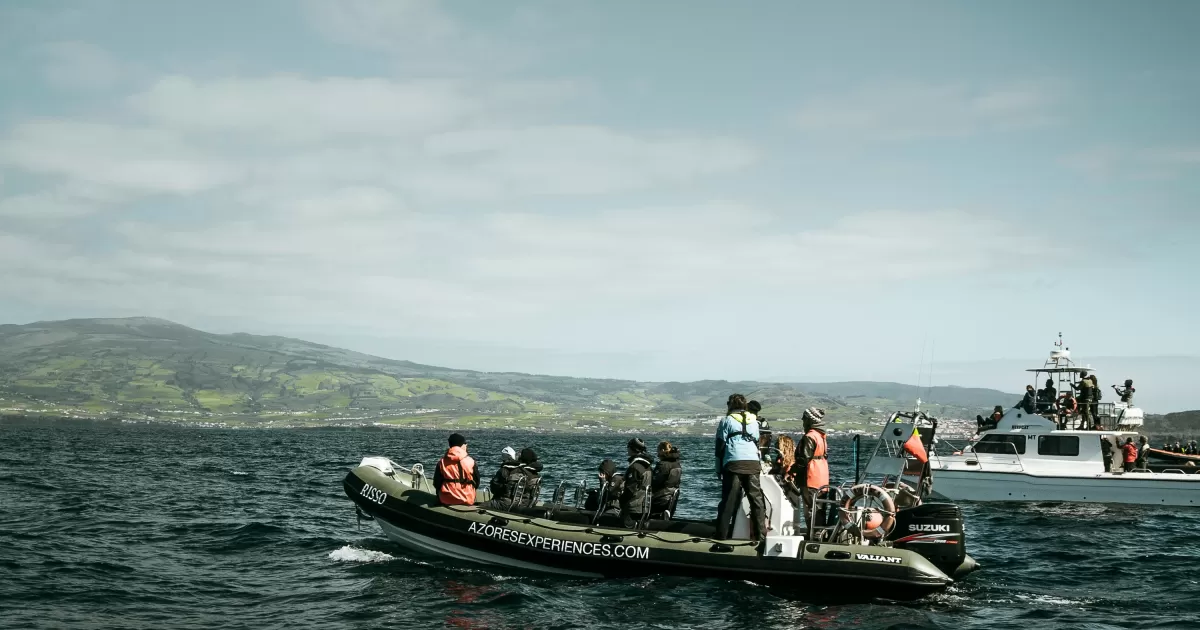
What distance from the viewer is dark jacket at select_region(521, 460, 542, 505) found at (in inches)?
678

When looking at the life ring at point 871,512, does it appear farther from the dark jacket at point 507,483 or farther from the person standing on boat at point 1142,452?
the person standing on boat at point 1142,452

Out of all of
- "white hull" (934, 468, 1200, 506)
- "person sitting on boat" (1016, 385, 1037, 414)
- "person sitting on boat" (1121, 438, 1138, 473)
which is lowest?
"white hull" (934, 468, 1200, 506)

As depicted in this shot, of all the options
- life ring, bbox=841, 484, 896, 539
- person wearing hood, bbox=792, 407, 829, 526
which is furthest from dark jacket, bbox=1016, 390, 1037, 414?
person wearing hood, bbox=792, 407, 829, 526

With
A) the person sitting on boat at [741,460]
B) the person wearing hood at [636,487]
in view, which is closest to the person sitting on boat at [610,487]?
the person wearing hood at [636,487]

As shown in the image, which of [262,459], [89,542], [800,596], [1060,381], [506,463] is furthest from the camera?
[262,459]

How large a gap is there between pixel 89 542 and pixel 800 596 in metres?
14.9

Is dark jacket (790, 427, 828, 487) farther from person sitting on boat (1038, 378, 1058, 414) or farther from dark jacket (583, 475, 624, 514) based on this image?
person sitting on boat (1038, 378, 1058, 414)

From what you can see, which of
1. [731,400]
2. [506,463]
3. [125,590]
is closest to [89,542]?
[125,590]

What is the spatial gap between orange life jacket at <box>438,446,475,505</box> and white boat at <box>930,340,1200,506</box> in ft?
65.0

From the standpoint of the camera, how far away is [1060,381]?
3073cm

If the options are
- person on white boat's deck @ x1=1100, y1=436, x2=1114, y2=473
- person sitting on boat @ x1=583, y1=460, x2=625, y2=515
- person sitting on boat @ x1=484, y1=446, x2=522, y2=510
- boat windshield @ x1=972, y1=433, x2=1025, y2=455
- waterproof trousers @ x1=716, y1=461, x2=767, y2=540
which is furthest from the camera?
boat windshield @ x1=972, y1=433, x2=1025, y2=455

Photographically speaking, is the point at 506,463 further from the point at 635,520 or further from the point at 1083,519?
the point at 1083,519

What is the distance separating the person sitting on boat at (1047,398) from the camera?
30625 millimetres

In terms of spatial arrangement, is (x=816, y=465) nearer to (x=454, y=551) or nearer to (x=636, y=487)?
(x=636, y=487)
